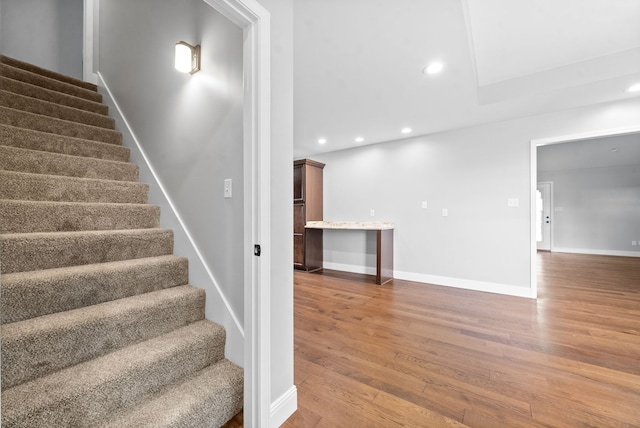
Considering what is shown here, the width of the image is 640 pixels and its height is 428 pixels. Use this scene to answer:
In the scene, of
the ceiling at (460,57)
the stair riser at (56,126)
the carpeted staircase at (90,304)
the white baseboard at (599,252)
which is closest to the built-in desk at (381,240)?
the ceiling at (460,57)

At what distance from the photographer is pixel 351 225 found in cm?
455

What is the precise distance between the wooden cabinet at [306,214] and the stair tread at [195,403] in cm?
326

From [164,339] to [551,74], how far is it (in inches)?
152

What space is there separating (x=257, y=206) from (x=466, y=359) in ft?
6.07

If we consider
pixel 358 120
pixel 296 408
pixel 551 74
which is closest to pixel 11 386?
pixel 296 408

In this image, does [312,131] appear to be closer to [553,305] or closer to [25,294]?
[25,294]

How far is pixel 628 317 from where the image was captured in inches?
103

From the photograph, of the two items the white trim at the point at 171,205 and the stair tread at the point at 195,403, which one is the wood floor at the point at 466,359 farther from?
the white trim at the point at 171,205

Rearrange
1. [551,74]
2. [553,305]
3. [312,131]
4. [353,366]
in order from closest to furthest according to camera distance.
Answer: [353,366] → [551,74] → [553,305] → [312,131]

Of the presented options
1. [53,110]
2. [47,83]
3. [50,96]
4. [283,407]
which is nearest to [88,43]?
[47,83]

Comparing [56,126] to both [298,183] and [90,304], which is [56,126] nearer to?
[90,304]

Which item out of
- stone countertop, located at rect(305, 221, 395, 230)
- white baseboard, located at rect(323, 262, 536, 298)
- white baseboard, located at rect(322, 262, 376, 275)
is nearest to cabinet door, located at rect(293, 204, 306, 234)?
stone countertop, located at rect(305, 221, 395, 230)

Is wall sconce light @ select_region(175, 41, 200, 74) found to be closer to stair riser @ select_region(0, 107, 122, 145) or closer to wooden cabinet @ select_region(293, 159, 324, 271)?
stair riser @ select_region(0, 107, 122, 145)

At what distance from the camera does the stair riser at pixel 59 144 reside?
1.84 meters
